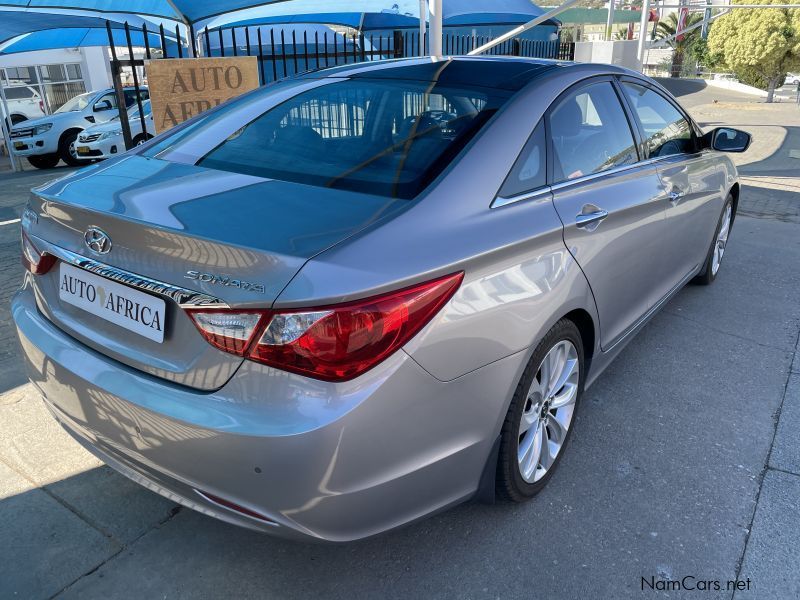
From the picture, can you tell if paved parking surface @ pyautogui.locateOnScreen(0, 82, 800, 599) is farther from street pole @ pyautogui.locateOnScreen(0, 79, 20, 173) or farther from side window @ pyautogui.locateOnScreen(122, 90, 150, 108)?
street pole @ pyautogui.locateOnScreen(0, 79, 20, 173)

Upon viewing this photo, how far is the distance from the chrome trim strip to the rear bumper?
0.72ft

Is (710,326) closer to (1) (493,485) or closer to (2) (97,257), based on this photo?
(1) (493,485)

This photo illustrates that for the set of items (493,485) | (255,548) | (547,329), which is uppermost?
(547,329)

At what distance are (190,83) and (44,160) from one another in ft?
35.9

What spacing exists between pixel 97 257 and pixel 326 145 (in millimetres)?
937

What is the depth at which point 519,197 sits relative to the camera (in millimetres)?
2297

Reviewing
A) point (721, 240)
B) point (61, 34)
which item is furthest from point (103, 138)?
point (721, 240)

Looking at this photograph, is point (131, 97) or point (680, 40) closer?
point (131, 97)

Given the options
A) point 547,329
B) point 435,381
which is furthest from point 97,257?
point 547,329

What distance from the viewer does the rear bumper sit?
1.70 metres

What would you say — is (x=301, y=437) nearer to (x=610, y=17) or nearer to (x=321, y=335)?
(x=321, y=335)

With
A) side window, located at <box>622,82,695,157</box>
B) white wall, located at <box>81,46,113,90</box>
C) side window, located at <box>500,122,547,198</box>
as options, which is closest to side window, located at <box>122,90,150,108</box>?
white wall, located at <box>81,46,113,90</box>

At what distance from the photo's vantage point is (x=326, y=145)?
250 centimetres

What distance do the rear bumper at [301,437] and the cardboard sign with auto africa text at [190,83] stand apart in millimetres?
4103
